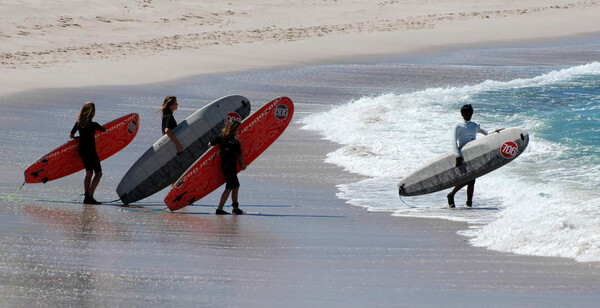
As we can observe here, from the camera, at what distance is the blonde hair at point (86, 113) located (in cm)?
1077

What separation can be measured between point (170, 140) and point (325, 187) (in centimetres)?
190

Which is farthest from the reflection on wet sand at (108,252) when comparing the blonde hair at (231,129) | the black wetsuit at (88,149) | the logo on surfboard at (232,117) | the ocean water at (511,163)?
the ocean water at (511,163)

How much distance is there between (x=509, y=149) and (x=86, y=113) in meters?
4.70

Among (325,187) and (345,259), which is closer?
(345,259)

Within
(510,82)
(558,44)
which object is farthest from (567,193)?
(558,44)

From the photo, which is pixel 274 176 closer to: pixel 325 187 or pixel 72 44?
pixel 325 187

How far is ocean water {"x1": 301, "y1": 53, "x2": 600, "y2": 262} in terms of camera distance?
8.91 meters

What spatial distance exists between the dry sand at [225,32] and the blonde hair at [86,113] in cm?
942

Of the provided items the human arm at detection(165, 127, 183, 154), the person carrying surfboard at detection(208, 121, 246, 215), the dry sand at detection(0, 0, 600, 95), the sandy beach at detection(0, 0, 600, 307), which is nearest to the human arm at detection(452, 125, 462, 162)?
the sandy beach at detection(0, 0, 600, 307)

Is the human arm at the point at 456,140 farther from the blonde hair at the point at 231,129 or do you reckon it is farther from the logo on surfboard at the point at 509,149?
the blonde hair at the point at 231,129

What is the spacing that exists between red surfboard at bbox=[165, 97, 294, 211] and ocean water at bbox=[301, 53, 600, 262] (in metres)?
1.11

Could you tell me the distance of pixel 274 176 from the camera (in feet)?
40.5

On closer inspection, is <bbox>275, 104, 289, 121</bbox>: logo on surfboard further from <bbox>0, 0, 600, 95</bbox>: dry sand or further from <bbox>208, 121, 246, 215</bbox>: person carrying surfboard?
<bbox>0, 0, 600, 95</bbox>: dry sand

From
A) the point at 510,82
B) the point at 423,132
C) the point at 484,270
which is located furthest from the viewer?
the point at 510,82
